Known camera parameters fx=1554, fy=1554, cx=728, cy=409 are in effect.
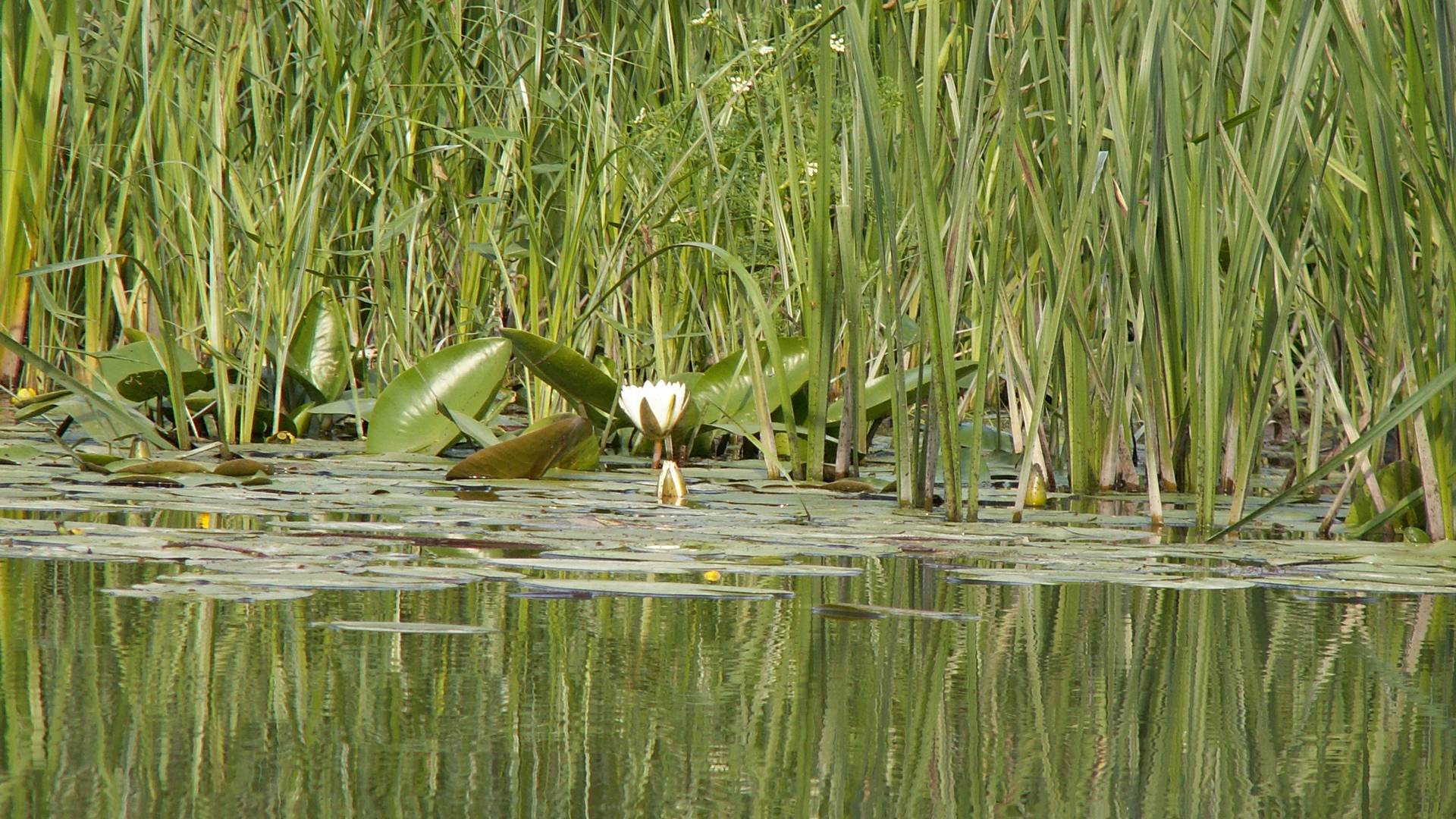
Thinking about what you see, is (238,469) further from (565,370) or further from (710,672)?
(710,672)

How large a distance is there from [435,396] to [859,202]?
0.93m

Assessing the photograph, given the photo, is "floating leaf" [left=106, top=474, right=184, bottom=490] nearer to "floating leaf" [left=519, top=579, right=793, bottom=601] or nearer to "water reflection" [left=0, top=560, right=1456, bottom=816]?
"water reflection" [left=0, top=560, right=1456, bottom=816]

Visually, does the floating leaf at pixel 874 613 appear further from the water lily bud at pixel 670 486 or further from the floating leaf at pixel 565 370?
the floating leaf at pixel 565 370

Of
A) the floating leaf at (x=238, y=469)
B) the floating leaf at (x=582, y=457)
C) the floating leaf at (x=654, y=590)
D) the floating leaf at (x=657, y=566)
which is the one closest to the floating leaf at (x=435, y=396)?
the floating leaf at (x=582, y=457)

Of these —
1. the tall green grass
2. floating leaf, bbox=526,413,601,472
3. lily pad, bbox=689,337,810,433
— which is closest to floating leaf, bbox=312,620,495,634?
the tall green grass

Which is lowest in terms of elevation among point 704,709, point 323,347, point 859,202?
point 704,709

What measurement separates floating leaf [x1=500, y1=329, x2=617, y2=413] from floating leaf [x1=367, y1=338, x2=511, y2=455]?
113mm

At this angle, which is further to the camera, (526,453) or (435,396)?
(435,396)

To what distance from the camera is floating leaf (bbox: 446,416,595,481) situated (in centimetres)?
232

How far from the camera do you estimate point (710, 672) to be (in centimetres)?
106

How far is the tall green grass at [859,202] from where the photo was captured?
73.8 inches

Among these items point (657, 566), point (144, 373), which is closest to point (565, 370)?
point (144, 373)

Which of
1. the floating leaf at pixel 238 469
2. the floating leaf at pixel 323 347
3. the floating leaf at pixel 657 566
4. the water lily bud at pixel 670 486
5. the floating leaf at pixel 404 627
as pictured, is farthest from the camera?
the floating leaf at pixel 323 347

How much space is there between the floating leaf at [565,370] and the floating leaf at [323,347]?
56cm
